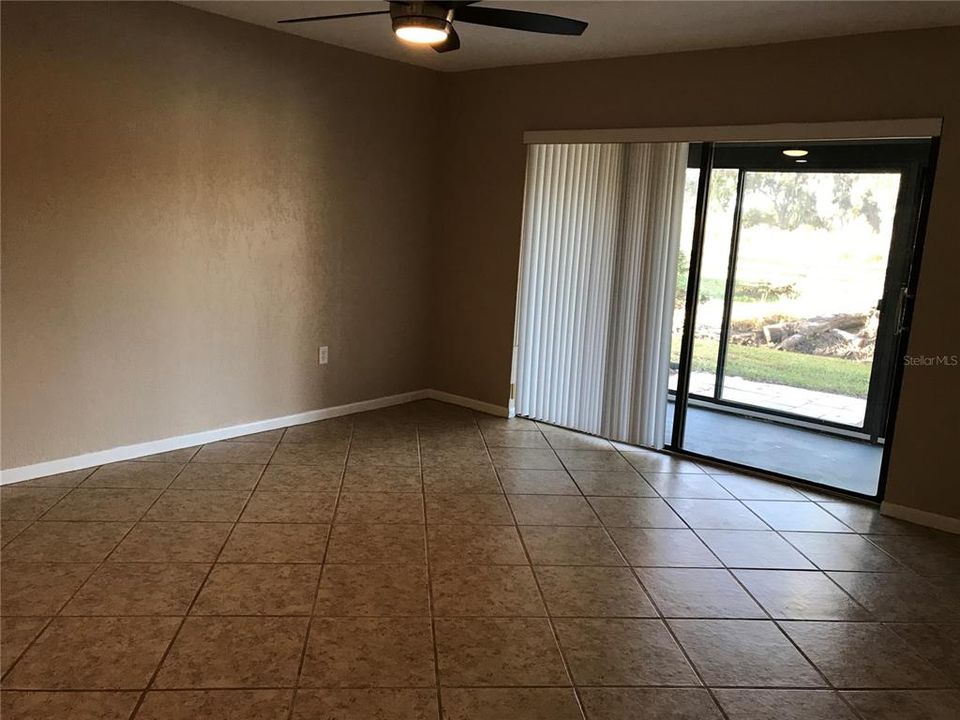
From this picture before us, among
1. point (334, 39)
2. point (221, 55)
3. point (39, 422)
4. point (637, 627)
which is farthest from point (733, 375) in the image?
point (39, 422)

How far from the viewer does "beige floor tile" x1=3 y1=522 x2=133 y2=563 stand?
2848 millimetres

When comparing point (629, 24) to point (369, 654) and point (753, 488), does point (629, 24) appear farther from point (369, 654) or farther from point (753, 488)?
point (369, 654)

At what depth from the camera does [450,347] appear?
548 centimetres

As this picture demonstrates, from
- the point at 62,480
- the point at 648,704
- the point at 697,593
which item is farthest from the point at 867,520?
the point at 62,480

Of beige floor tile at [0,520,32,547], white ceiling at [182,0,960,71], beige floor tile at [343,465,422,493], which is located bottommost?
beige floor tile at [0,520,32,547]

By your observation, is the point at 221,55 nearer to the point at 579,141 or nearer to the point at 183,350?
the point at 183,350

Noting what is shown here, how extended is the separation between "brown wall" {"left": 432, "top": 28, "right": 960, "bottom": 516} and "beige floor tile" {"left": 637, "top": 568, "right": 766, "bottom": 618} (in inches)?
53.5

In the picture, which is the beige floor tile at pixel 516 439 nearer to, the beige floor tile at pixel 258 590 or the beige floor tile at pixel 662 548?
the beige floor tile at pixel 662 548

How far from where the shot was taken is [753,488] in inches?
161

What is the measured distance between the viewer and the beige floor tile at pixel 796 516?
11.7 feet

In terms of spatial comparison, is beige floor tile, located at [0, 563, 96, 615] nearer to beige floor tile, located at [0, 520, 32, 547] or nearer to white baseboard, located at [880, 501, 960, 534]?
beige floor tile, located at [0, 520, 32, 547]

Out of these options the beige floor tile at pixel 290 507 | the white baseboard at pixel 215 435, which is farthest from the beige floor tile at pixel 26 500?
the beige floor tile at pixel 290 507

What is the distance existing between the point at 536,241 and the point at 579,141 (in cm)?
70

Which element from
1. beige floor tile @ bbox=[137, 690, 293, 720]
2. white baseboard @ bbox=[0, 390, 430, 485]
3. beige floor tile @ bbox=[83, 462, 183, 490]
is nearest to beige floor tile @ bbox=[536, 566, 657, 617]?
beige floor tile @ bbox=[137, 690, 293, 720]
